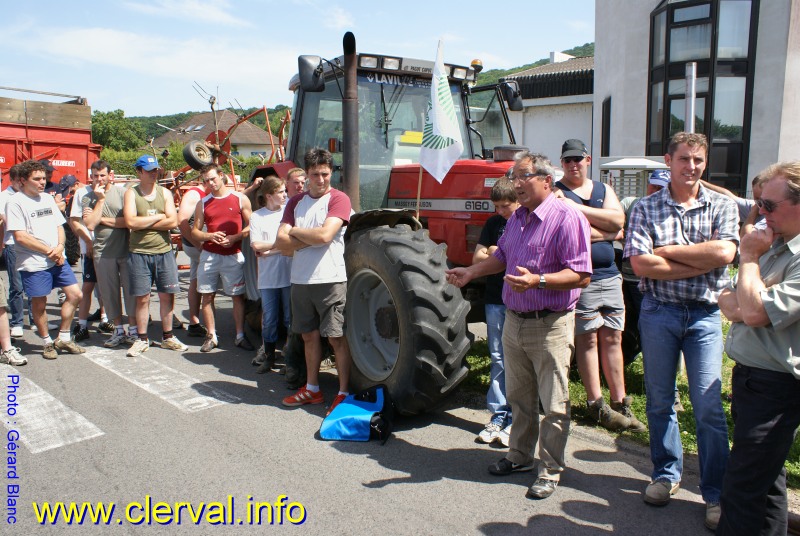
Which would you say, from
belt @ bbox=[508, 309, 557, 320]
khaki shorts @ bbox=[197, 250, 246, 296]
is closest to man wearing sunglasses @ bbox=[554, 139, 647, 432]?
belt @ bbox=[508, 309, 557, 320]

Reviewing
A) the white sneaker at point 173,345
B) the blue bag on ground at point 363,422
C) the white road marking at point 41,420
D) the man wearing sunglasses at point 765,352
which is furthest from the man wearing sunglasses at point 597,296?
the white sneaker at point 173,345

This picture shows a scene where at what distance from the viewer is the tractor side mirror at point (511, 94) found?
5.80m

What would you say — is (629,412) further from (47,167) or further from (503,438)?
(47,167)

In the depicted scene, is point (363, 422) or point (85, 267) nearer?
point (363, 422)

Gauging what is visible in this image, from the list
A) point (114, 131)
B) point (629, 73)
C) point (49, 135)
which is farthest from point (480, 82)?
point (114, 131)

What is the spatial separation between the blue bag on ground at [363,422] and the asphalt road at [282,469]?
0.08 meters

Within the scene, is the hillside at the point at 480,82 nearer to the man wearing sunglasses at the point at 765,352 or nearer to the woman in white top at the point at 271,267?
the woman in white top at the point at 271,267

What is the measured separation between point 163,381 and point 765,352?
4.44m

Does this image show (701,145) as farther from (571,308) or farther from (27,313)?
(27,313)

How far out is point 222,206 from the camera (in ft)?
20.2

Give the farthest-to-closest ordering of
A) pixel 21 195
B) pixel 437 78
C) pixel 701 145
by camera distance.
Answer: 1. pixel 21 195
2. pixel 437 78
3. pixel 701 145

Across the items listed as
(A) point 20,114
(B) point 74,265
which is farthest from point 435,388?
(A) point 20,114

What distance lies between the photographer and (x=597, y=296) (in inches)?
164

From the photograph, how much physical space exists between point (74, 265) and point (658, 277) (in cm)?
1077
